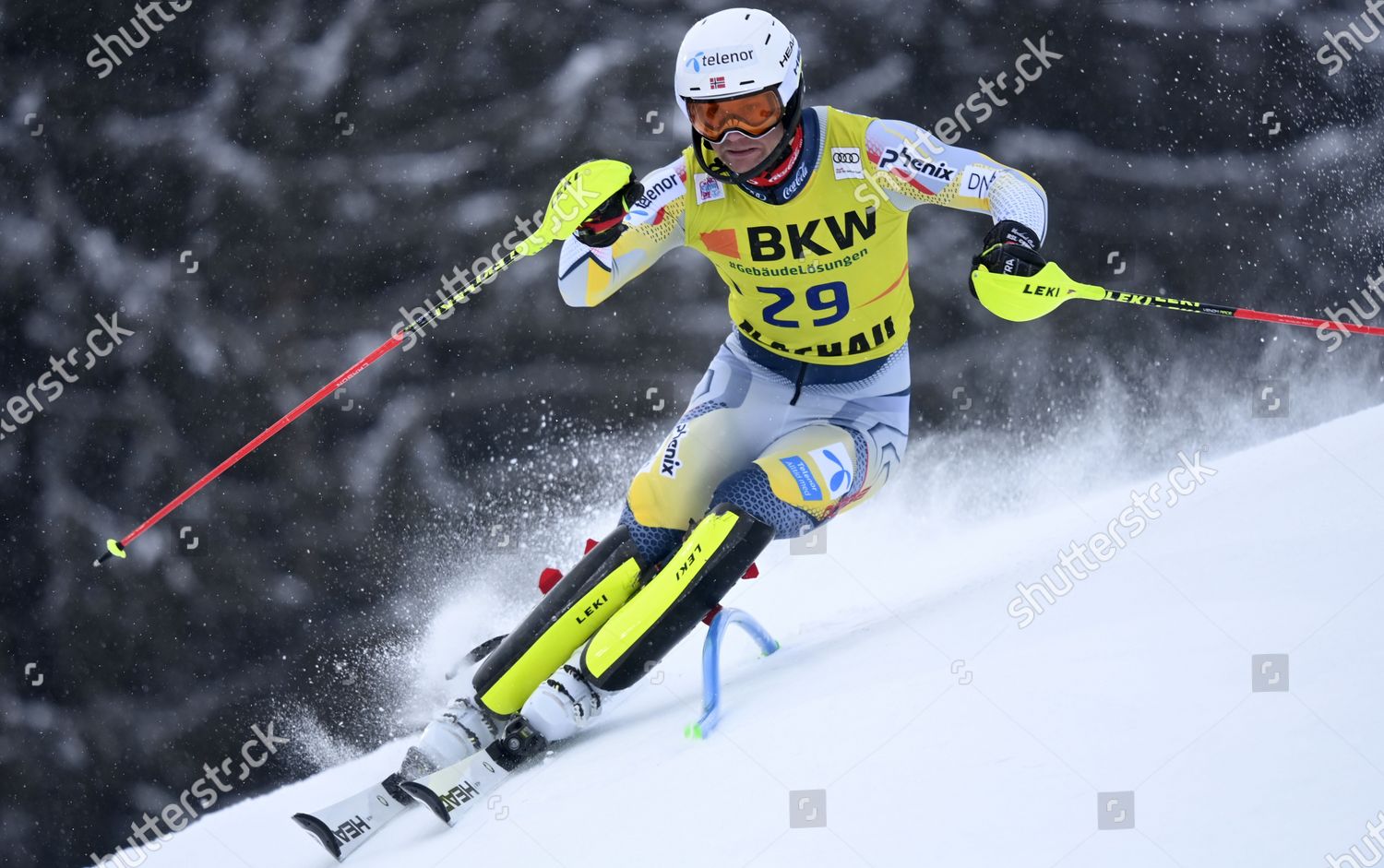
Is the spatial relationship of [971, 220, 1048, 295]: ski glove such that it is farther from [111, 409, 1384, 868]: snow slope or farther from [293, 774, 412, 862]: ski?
[293, 774, 412, 862]: ski

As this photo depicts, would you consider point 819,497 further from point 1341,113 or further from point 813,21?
point 1341,113

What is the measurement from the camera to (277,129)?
5.77 m

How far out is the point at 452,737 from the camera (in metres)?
3.25

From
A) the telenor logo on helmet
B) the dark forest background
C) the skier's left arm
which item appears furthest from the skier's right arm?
the dark forest background

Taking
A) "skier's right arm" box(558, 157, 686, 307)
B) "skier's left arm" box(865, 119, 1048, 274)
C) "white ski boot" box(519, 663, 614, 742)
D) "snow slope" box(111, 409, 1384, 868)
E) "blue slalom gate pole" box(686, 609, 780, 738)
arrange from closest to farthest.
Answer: "snow slope" box(111, 409, 1384, 868), "blue slalom gate pole" box(686, 609, 780, 738), "skier's left arm" box(865, 119, 1048, 274), "white ski boot" box(519, 663, 614, 742), "skier's right arm" box(558, 157, 686, 307)

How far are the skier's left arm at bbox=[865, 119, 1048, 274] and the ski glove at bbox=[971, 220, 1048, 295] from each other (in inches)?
2.7

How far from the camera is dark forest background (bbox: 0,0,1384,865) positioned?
573cm

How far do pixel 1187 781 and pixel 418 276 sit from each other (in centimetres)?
448

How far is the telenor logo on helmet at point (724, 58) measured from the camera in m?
2.98

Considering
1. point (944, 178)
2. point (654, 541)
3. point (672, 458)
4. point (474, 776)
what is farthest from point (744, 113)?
point (474, 776)

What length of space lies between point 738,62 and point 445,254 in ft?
10.0

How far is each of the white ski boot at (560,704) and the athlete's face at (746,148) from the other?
1.34m

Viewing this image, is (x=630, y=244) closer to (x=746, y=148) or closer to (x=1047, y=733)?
(x=746, y=148)

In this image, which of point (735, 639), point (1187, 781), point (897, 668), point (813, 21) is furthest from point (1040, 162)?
point (1187, 781)
